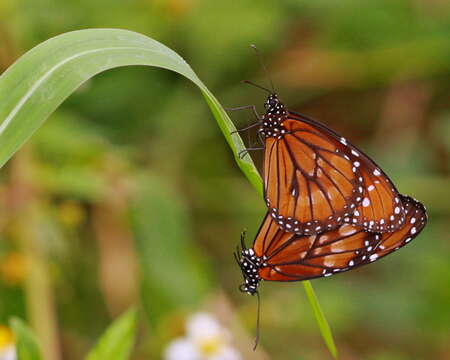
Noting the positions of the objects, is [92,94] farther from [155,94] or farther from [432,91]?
[432,91]

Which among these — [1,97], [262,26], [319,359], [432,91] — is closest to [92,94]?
[262,26]

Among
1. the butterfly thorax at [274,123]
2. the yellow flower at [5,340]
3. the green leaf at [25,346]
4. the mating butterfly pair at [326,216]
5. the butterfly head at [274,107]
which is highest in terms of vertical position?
the butterfly head at [274,107]

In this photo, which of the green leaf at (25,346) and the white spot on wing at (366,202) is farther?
the white spot on wing at (366,202)

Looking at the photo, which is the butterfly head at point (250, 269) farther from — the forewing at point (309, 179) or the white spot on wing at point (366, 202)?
the white spot on wing at point (366, 202)

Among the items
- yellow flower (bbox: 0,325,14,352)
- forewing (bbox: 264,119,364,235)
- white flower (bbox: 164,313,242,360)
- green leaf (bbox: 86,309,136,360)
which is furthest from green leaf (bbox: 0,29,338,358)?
white flower (bbox: 164,313,242,360)

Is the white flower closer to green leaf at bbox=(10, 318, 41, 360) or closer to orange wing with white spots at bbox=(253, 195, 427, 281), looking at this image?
orange wing with white spots at bbox=(253, 195, 427, 281)

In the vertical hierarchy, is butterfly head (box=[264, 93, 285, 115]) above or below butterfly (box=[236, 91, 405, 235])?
above

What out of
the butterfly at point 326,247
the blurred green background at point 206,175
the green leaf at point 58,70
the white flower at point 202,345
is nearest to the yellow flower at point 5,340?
the blurred green background at point 206,175
